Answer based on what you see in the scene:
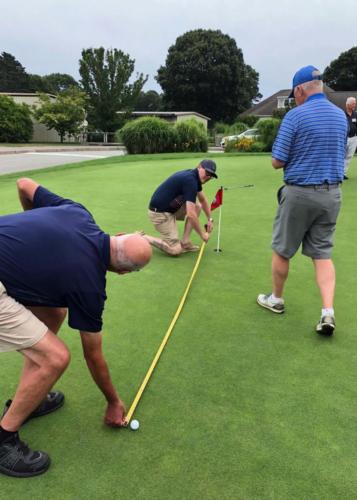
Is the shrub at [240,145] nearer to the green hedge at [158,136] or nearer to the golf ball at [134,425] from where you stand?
the green hedge at [158,136]

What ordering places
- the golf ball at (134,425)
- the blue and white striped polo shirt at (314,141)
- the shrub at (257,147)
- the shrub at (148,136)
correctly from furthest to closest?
the shrub at (257,147)
the shrub at (148,136)
the blue and white striped polo shirt at (314,141)
the golf ball at (134,425)

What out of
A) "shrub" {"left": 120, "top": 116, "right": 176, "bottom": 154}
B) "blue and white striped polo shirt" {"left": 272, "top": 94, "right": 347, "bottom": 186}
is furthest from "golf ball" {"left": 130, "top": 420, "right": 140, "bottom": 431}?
"shrub" {"left": 120, "top": 116, "right": 176, "bottom": 154}

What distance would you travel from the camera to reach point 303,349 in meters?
3.10

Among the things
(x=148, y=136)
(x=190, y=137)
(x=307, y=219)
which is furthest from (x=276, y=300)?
(x=190, y=137)

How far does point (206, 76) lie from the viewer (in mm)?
49625

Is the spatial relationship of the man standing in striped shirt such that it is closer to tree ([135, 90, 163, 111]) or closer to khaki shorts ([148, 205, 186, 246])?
khaki shorts ([148, 205, 186, 246])

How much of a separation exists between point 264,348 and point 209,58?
52.2 meters

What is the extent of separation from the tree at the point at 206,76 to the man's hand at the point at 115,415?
5130 centimetres

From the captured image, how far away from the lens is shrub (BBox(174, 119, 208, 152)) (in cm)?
1936

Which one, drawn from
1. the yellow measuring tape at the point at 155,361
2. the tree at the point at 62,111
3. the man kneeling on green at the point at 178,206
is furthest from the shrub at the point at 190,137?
the tree at the point at 62,111

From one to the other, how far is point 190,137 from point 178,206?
14.9 metres

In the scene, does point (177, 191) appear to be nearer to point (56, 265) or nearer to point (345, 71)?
point (56, 265)

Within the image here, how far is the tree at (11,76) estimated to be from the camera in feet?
213

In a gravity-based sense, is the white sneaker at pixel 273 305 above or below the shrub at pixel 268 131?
below
